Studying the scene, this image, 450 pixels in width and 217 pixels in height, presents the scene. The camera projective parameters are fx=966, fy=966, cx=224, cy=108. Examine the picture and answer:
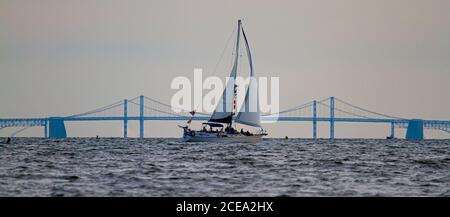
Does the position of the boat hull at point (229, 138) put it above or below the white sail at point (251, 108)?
below

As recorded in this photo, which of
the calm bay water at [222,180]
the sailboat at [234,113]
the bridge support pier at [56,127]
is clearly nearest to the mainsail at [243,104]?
the sailboat at [234,113]

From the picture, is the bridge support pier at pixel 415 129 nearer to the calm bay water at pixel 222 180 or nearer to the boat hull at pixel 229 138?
the boat hull at pixel 229 138

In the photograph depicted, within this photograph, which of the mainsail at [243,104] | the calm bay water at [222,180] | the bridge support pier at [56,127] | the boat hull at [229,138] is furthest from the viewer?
the bridge support pier at [56,127]

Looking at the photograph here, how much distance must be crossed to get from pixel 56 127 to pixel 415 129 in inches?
1885

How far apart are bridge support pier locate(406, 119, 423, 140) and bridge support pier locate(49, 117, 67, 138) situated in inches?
1826

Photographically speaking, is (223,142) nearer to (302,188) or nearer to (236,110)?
(236,110)

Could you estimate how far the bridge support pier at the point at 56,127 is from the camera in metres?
A: 126

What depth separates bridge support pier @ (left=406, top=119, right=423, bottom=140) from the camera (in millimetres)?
130000

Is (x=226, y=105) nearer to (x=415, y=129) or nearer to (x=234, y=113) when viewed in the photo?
(x=234, y=113)

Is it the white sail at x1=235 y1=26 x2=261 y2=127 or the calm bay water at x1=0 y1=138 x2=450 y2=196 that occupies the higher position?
the white sail at x1=235 y1=26 x2=261 y2=127

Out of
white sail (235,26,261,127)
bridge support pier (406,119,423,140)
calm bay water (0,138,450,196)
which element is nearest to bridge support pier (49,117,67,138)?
bridge support pier (406,119,423,140)

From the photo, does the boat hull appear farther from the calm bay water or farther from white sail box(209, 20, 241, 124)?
the calm bay water

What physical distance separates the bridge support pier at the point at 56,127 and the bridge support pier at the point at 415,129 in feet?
152
